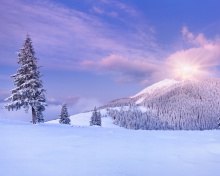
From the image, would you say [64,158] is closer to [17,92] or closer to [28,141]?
[28,141]

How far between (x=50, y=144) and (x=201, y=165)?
6.93 metres

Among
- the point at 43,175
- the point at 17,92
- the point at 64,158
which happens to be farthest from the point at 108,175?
the point at 17,92

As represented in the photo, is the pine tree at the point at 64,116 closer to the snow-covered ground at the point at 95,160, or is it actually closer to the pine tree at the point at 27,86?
the pine tree at the point at 27,86

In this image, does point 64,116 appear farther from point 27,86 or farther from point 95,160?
point 95,160

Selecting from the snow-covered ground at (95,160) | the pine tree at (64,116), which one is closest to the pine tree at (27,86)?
the snow-covered ground at (95,160)

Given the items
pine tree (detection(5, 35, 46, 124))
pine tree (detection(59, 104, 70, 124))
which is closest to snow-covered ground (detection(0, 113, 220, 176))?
pine tree (detection(5, 35, 46, 124))

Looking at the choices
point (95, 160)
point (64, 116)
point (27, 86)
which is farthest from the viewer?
point (64, 116)

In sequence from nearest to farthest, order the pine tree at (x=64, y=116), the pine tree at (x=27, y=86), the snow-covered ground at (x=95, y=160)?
the snow-covered ground at (x=95, y=160), the pine tree at (x=27, y=86), the pine tree at (x=64, y=116)

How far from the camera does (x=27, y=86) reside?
1222 inches

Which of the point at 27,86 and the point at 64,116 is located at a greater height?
the point at 27,86

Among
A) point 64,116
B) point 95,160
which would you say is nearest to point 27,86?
point 95,160

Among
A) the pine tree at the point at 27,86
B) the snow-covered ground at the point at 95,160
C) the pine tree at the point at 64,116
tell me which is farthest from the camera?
the pine tree at the point at 64,116

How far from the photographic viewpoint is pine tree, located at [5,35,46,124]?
3030 centimetres

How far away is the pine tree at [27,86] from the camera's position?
30.3 meters
